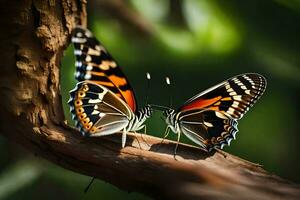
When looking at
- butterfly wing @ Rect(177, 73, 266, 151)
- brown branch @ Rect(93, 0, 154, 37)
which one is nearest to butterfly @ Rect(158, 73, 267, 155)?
butterfly wing @ Rect(177, 73, 266, 151)

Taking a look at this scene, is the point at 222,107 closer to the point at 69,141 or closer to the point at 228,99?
the point at 228,99

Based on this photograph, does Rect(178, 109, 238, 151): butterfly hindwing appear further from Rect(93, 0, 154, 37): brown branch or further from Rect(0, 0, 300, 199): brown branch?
Rect(93, 0, 154, 37): brown branch

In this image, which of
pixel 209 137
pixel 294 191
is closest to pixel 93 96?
pixel 209 137

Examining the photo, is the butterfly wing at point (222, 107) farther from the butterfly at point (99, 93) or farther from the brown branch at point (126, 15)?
the brown branch at point (126, 15)

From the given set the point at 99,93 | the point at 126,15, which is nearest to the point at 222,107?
the point at 99,93

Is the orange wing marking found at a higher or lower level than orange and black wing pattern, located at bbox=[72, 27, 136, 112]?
lower

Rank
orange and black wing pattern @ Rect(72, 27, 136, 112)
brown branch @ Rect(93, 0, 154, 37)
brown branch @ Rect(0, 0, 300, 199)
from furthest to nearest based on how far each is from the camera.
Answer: brown branch @ Rect(93, 0, 154, 37) < orange and black wing pattern @ Rect(72, 27, 136, 112) < brown branch @ Rect(0, 0, 300, 199)

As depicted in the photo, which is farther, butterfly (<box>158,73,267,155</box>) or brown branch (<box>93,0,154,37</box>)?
brown branch (<box>93,0,154,37</box>)

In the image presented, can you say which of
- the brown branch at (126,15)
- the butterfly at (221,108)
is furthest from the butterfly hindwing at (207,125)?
the brown branch at (126,15)

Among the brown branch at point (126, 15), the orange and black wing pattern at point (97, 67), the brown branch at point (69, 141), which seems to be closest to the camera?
the brown branch at point (69, 141)
